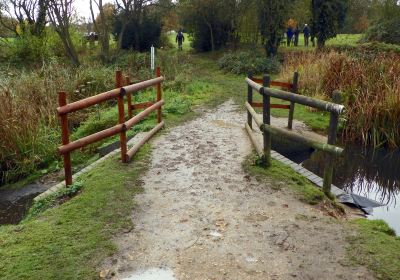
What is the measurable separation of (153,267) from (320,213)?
2121mm

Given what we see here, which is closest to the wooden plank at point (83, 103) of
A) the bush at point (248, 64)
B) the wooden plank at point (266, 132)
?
the wooden plank at point (266, 132)

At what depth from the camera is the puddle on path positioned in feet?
11.1

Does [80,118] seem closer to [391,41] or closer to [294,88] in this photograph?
[294,88]

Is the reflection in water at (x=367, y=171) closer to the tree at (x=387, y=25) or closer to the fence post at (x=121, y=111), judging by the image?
the fence post at (x=121, y=111)

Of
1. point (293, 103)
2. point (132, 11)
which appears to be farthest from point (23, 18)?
point (293, 103)

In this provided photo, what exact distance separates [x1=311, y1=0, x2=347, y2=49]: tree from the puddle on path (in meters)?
19.1

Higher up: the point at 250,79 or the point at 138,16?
the point at 138,16

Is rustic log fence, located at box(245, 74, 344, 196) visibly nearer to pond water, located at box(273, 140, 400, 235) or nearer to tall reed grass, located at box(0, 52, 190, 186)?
pond water, located at box(273, 140, 400, 235)

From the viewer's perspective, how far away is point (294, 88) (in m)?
8.74

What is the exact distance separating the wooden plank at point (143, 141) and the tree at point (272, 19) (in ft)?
41.5

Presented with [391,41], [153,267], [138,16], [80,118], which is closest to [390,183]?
[153,267]

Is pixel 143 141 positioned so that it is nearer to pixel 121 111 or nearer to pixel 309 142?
pixel 121 111

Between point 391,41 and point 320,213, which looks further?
point 391,41

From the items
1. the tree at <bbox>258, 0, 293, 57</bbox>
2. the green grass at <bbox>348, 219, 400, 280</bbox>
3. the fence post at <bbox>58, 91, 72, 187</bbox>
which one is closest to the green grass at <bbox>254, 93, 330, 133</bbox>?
the green grass at <bbox>348, 219, 400, 280</bbox>
